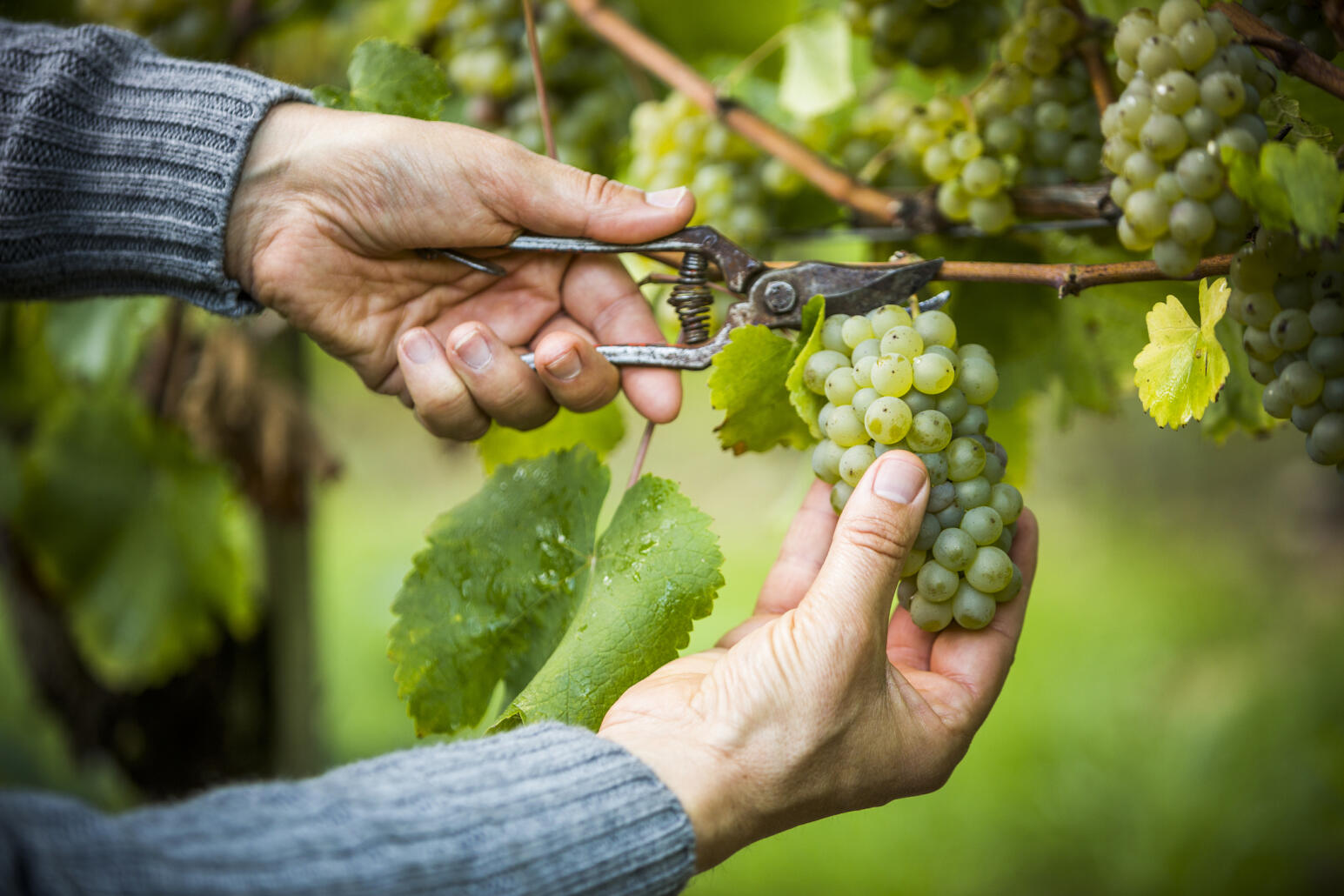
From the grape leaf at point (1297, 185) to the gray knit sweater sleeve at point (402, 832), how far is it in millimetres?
536

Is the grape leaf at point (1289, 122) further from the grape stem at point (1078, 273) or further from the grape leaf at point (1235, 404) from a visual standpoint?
the grape leaf at point (1235, 404)

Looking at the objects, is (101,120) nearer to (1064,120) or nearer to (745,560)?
(1064,120)

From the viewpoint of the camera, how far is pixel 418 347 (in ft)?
3.24

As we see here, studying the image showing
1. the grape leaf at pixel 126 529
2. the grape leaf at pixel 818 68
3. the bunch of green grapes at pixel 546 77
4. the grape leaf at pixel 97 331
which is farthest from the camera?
the grape leaf at pixel 126 529

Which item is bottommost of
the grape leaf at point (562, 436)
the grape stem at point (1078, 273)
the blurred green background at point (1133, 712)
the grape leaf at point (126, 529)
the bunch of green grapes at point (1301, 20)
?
the blurred green background at point (1133, 712)

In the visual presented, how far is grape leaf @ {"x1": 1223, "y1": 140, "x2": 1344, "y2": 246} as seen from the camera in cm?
55

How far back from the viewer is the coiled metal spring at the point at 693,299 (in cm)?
89

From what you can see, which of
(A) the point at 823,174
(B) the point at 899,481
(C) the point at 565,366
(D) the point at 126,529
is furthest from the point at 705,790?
(D) the point at 126,529

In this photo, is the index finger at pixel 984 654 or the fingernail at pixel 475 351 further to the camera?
the fingernail at pixel 475 351

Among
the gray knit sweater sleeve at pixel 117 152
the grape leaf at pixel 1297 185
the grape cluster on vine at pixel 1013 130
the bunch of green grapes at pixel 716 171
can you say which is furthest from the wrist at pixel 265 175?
the grape leaf at pixel 1297 185

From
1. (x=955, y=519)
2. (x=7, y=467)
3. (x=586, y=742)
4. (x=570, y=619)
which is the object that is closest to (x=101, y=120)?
(x=570, y=619)

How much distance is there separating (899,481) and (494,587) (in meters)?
0.40

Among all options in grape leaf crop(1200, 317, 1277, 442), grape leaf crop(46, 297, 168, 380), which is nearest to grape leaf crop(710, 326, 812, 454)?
grape leaf crop(1200, 317, 1277, 442)

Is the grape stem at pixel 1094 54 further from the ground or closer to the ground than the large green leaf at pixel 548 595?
further from the ground
